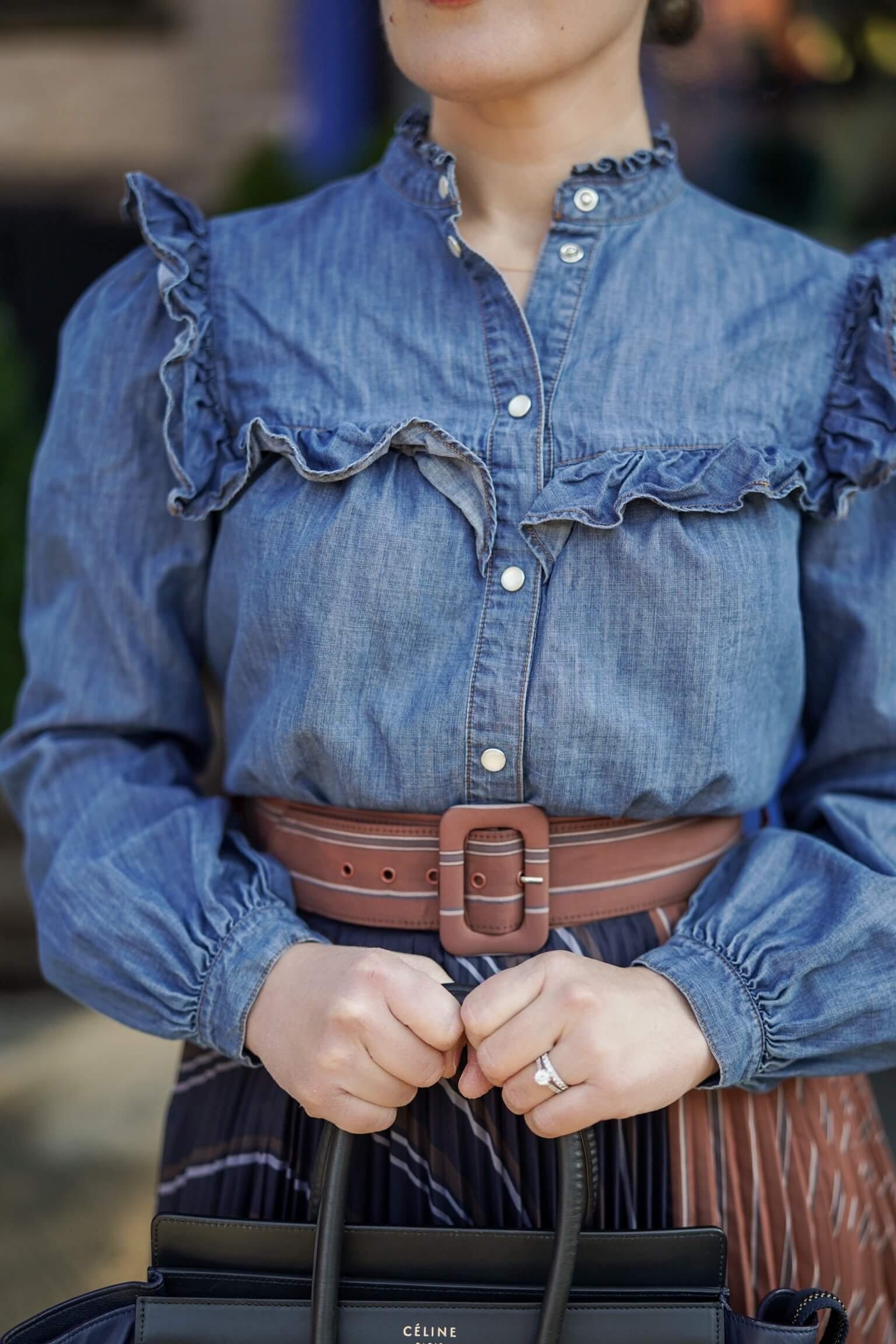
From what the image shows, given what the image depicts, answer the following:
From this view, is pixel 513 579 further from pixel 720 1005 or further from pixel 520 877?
pixel 720 1005

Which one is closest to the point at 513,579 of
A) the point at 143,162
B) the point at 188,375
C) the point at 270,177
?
the point at 188,375

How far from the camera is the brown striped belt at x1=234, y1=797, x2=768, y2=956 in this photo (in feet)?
3.64

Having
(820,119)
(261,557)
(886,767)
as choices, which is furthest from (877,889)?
(820,119)

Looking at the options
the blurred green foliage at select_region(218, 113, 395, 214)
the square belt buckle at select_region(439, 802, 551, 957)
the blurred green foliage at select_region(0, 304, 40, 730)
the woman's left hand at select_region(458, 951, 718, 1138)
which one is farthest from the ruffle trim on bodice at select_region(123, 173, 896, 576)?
the blurred green foliage at select_region(218, 113, 395, 214)

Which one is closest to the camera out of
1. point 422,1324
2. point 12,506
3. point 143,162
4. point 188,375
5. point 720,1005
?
point 422,1324

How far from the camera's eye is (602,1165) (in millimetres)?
1146

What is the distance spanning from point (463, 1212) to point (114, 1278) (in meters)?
1.61

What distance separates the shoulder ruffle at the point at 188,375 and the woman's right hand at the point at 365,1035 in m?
0.41

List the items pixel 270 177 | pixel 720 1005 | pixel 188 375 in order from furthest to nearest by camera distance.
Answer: pixel 270 177
pixel 188 375
pixel 720 1005

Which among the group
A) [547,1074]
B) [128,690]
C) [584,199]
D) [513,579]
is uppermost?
[584,199]

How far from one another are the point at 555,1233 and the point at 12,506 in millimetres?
2794

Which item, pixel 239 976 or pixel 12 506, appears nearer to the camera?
pixel 239 976

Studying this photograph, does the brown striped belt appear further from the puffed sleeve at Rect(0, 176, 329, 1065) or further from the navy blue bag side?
the navy blue bag side

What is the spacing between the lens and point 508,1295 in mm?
994
